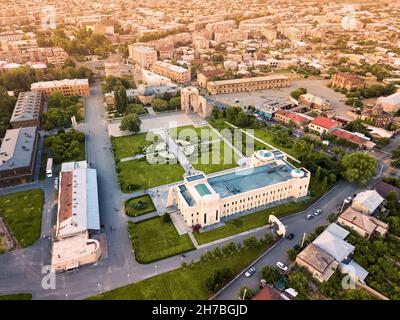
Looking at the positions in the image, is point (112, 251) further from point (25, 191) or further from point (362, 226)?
point (362, 226)

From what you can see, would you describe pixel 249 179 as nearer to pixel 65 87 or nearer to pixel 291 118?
pixel 291 118

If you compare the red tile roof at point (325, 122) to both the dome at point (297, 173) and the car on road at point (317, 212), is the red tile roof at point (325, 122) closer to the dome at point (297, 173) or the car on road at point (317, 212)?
the dome at point (297, 173)

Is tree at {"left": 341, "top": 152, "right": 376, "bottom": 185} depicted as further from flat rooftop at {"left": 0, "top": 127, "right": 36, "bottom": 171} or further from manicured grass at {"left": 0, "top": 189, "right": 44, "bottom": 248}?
flat rooftop at {"left": 0, "top": 127, "right": 36, "bottom": 171}

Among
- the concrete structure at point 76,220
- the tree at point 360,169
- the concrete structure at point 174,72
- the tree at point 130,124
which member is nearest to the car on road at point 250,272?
the concrete structure at point 76,220

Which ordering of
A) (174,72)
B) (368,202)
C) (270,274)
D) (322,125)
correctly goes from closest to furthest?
(270,274) < (368,202) < (322,125) < (174,72)

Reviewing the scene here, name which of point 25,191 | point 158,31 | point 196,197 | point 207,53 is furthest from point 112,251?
point 158,31

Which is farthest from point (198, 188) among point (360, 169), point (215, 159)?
point (360, 169)

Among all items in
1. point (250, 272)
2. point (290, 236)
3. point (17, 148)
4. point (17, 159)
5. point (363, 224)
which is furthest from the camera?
point (17, 148)
